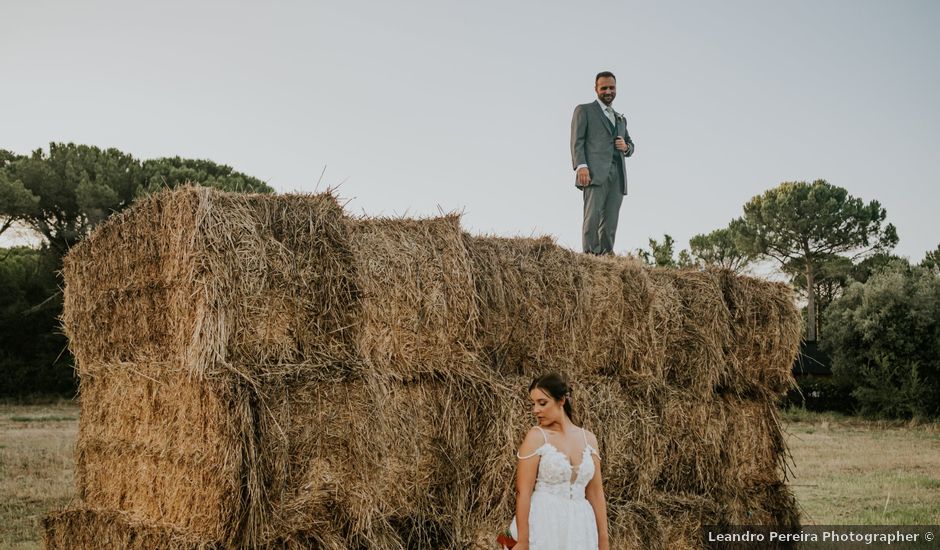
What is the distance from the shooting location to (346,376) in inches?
233

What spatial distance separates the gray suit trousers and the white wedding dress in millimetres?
5224

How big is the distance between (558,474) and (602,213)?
569 cm

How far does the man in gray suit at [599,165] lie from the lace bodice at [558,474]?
17.1ft

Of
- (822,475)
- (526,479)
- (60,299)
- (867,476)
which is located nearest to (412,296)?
(526,479)

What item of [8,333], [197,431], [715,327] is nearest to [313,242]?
[197,431]

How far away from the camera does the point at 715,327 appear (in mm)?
8930

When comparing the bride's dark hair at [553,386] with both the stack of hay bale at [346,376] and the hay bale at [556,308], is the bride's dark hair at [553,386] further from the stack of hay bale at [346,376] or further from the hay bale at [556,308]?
the hay bale at [556,308]

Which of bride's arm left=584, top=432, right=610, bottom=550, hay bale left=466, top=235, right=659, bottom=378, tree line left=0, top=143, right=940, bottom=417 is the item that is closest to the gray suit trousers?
hay bale left=466, top=235, right=659, bottom=378

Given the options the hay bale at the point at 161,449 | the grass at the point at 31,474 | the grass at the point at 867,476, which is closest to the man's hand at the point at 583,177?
the grass at the point at 867,476

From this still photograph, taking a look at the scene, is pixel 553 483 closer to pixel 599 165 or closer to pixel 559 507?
pixel 559 507

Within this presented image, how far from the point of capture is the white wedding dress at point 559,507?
513 centimetres

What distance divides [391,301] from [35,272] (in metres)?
28.6

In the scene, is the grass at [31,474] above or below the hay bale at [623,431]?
below

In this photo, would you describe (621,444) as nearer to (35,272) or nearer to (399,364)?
(399,364)
